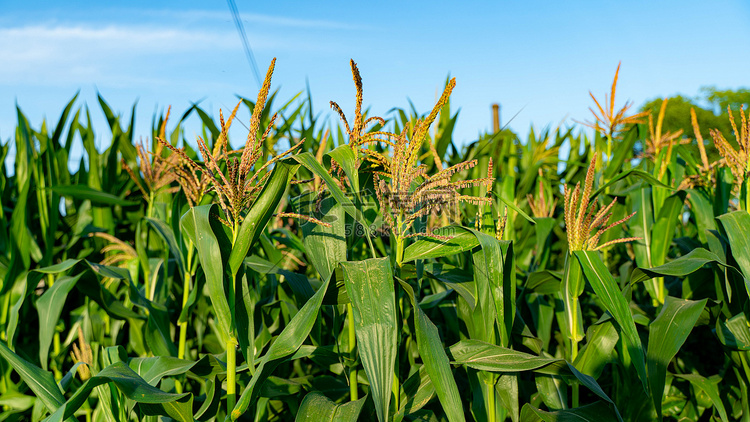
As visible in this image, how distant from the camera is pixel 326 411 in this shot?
1349 millimetres

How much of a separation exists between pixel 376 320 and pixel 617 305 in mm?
714

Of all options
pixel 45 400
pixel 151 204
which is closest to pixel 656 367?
pixel 45 400

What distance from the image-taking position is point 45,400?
1.52 metres

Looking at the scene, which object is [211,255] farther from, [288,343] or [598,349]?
[598,349]

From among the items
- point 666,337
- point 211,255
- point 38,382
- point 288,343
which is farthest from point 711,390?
point 38,382

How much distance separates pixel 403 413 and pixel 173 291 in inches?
60.8

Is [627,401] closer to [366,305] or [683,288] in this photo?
[683,288]

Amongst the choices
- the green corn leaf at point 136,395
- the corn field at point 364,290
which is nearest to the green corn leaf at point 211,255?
the corn field at point 364,290

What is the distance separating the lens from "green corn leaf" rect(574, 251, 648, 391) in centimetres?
136

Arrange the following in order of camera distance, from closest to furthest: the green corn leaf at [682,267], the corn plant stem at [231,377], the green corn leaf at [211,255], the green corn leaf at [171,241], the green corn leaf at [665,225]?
the green corn leaf at [211,255]
the corn plant stem at [231,377]
the green corn leaf at [682,267]
the green corn leaf at [171,241]
the green corn leaf at [665,225]

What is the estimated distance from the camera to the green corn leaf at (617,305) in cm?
136

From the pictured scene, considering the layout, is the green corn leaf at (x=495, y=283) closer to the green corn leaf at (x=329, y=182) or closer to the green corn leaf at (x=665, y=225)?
the green corn leaf at (x=329, y=182)

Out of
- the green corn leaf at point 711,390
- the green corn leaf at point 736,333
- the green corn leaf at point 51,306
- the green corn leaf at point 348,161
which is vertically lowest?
the green corn leaf at point 711,390

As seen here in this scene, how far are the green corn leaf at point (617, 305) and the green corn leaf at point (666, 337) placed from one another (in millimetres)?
89
